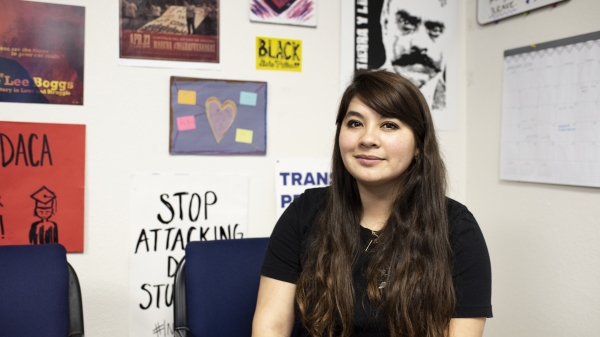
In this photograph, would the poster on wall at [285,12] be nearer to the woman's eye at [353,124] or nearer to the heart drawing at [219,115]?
the heart drawing at [219,115]

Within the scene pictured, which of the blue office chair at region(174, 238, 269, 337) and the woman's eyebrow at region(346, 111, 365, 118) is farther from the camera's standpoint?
the blue office chair at region(174, 238, 269, 337)

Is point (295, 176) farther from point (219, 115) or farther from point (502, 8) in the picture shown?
point (502, 8)

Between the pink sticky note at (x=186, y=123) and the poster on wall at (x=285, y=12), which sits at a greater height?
the poster on wall at (x=285, y=12)

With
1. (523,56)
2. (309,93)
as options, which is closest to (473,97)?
(523,56)

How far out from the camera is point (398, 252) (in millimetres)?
1308

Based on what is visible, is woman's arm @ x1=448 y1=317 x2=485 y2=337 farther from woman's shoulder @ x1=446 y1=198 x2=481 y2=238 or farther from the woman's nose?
the woman's nose

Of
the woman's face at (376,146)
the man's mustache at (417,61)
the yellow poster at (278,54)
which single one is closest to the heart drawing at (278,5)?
the yellow poster at (278,54)

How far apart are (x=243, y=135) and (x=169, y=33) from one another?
416 millimetres

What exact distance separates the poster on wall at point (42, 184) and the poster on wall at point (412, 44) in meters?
0.98

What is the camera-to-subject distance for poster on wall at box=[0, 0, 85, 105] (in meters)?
1.63

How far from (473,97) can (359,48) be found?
49 centimetres

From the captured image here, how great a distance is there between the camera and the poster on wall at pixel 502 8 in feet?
5.93

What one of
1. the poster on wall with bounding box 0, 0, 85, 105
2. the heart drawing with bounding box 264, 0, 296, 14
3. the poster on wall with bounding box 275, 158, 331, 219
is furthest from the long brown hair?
the poster on wall with bounding box 0, 0, 85, 105

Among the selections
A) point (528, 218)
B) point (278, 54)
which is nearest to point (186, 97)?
point (278, 54)
